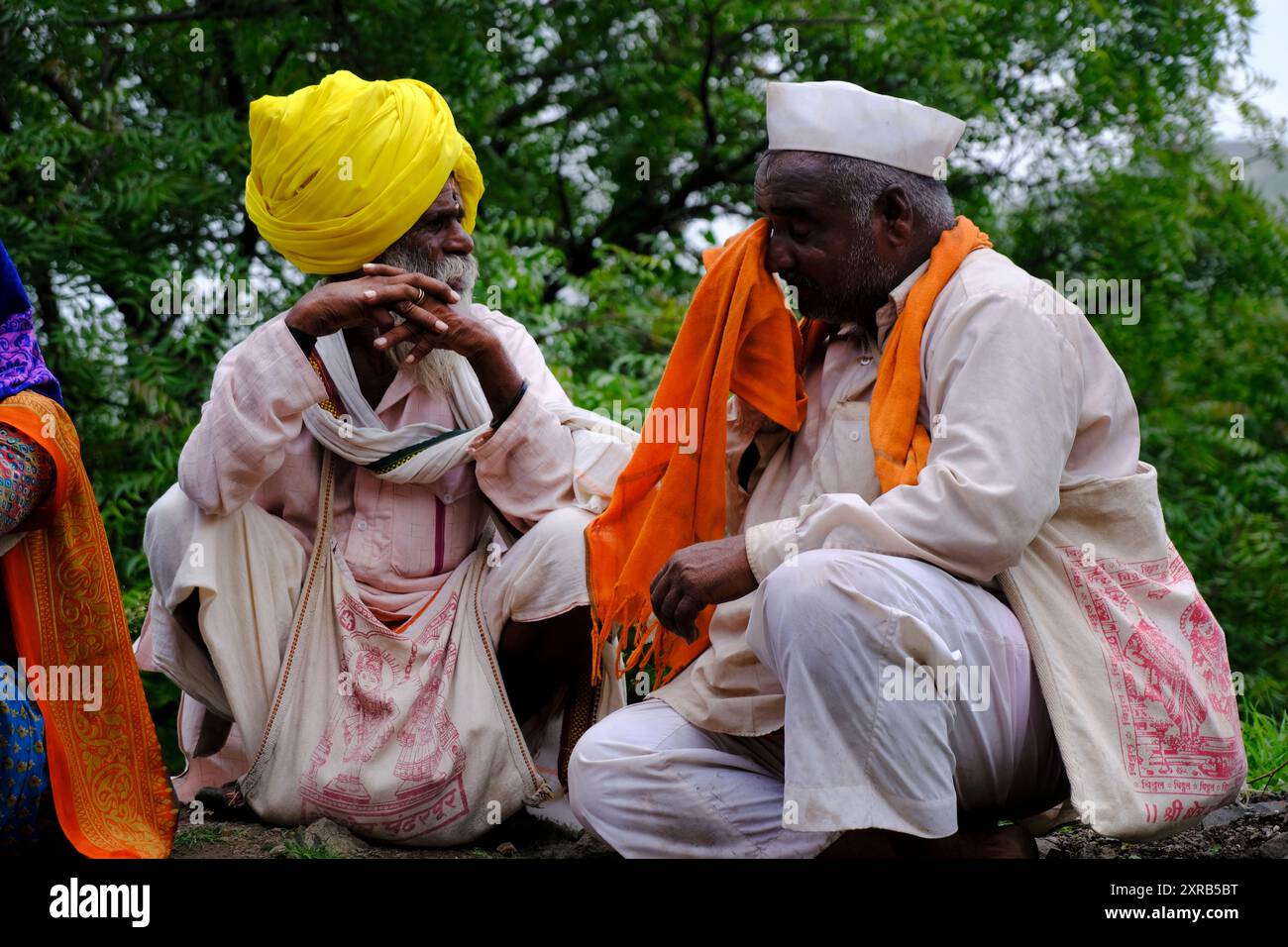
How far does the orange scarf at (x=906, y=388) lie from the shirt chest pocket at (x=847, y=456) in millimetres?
52

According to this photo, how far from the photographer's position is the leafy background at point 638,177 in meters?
6.60

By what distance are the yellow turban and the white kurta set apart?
1.39m

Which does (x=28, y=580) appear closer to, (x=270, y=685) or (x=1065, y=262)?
(x=270, y=685)

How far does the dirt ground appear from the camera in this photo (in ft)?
11.9

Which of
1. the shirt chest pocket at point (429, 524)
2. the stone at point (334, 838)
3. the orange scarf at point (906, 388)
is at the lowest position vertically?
the stone at point (334, 838)

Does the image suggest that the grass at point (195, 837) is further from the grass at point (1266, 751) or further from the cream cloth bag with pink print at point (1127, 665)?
the grass at point (1266, 751)

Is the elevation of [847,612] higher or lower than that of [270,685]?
higher

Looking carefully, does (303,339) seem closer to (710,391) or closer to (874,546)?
(710,391)

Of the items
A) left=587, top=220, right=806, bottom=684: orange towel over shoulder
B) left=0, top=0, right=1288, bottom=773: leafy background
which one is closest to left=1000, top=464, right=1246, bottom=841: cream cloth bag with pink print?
left=587, top=220, right=806, bottom=684: orange towel over shoulder

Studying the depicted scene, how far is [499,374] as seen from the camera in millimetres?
3834
